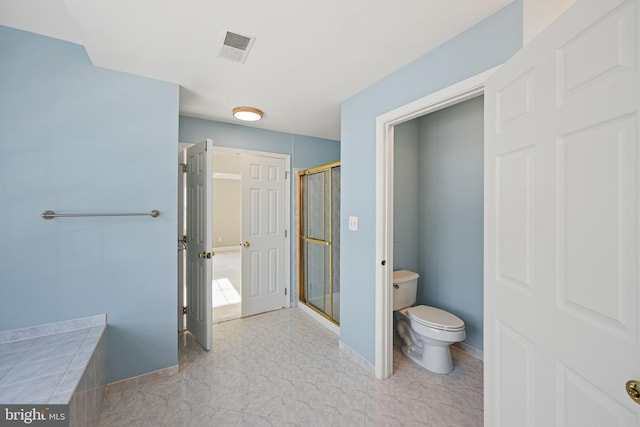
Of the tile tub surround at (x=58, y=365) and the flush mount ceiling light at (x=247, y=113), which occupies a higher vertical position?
the flush mount ceiling light at (x=247, y=113)

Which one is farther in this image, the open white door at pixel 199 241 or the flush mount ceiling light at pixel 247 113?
the flush mount ceiling light at pixel 247 113

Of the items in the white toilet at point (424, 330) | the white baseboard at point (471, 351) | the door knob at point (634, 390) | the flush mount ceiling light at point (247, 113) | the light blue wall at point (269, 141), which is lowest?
the white baseboard at point (471, 351)

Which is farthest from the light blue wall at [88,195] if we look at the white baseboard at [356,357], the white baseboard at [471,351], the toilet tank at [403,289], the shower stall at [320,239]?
the white baseboard at [471,351]

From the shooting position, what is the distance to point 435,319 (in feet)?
7.20

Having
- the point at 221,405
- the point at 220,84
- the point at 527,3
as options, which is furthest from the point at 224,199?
the point at 527,3

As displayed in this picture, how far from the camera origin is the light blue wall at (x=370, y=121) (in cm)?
137

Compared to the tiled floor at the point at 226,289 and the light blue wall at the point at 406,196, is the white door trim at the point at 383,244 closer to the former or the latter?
the light blue wall at the point at 406,196

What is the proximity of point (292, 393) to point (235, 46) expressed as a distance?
2358 millimetres

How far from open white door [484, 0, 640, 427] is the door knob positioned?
1cm

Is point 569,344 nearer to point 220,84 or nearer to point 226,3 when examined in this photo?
point 226,3

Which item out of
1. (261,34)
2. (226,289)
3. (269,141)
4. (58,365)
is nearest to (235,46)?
(261,34)

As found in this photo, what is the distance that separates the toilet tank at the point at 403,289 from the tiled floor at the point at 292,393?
1.45 ft

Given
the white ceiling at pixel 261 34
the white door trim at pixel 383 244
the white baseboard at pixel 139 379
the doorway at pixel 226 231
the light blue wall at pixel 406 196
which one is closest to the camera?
the white ceiling at pixel 261 34

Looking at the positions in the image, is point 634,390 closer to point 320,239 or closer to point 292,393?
point 292,393
